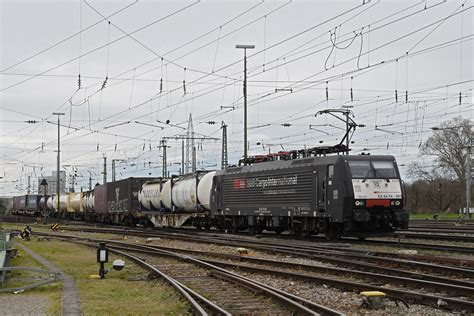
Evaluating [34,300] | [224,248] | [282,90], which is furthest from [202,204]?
[34,300]

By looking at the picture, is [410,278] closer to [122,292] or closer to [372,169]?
[122,292]

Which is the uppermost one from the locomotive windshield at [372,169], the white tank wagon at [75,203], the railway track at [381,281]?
the locomotive windshield at [372,169]

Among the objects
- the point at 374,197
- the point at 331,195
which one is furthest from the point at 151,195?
the point at 374,197

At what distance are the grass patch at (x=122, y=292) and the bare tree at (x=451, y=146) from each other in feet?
191

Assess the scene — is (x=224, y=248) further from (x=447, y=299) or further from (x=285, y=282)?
(x=447, y=299)

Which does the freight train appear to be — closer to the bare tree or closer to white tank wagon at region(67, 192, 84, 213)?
white tank wagon at region(67, 192, 84, 213)

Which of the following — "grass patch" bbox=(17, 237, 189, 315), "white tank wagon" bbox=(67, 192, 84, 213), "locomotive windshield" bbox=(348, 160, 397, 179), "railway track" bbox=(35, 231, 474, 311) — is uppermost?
"locomotive windshield" bbox=(348, 160, 397, 179)

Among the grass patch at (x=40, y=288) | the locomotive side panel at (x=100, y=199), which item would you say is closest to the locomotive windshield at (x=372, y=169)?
the grass patch at (x=40, y=288)

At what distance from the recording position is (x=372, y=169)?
24.4 metres

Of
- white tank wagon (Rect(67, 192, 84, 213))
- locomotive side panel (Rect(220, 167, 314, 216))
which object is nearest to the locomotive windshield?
locomotive side panel (Rect(220, 167, 314, 216))

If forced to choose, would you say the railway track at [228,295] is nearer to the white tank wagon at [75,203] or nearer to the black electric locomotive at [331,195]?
the black electric locomotive at [331,195]

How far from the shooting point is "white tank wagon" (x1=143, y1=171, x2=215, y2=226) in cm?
3681

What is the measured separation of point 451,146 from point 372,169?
170 ft

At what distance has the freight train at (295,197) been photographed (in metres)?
23.9
